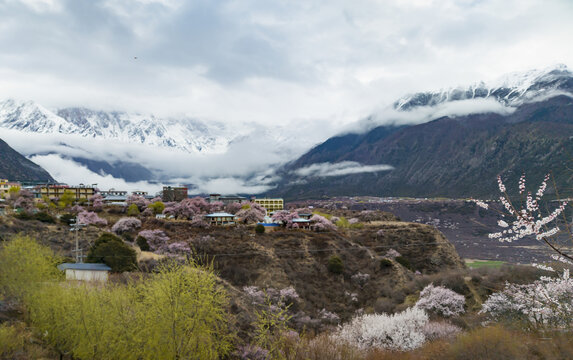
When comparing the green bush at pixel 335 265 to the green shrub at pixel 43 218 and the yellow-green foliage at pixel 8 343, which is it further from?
the green shrub at pixel 43 218

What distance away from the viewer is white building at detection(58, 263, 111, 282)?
3034 cm

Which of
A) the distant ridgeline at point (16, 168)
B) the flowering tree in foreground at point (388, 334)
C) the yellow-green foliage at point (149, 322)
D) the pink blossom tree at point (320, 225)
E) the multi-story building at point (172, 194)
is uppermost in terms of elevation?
the distant ridgeline at point (16, 168)

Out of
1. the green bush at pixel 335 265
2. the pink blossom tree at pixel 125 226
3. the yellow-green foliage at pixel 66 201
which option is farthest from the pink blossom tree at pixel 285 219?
the yellow-green foliage at pixel 66 201

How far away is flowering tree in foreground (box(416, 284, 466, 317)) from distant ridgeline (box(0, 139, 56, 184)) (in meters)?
175

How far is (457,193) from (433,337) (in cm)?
17806

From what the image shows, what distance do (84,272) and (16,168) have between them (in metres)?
175

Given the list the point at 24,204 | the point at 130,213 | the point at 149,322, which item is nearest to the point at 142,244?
the point at 130,213

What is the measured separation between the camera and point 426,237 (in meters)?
65.0

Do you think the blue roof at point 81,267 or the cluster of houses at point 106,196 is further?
the cluster of houses at point 106,196

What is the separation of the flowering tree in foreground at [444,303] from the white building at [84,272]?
26577 millimetres

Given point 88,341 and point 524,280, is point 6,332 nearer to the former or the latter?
point 88,341

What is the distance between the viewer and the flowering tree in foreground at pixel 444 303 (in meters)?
29.6

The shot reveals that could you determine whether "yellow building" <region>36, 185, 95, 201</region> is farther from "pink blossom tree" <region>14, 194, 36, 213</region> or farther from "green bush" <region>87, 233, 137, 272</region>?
"green bush" <region>87, 233, 137, 272</region>

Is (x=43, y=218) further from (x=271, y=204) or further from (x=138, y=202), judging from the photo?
(x=271, y=204)
